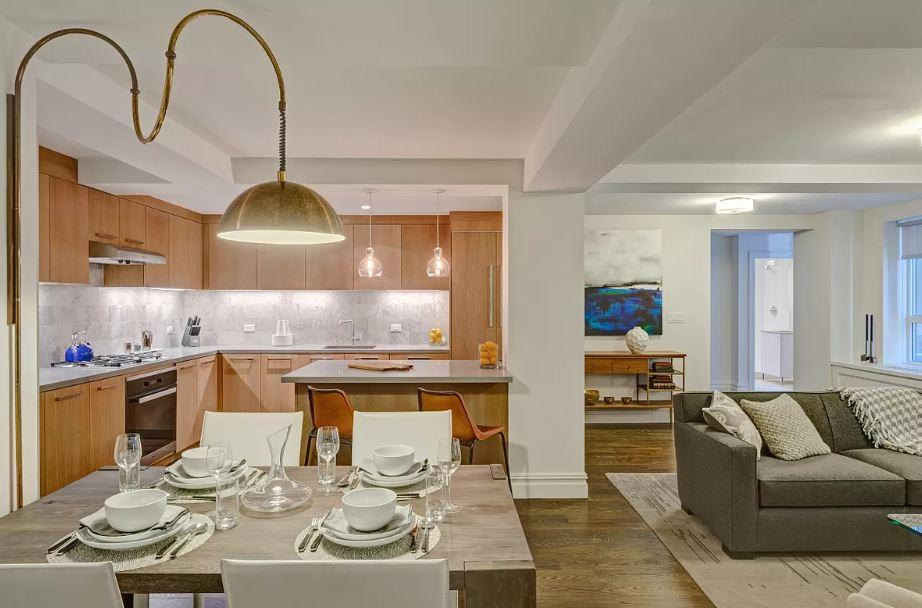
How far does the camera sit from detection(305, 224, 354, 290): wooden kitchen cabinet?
255 inches

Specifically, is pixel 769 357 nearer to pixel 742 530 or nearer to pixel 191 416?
→ pixel 742 530

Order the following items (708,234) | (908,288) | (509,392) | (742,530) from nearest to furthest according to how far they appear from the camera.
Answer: (742,530), (509,392), (908,288), (708,234)

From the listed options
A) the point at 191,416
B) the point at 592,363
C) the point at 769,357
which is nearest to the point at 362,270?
the point at 191,416

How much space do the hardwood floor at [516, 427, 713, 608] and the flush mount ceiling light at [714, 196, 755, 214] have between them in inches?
109

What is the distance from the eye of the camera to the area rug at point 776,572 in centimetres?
266

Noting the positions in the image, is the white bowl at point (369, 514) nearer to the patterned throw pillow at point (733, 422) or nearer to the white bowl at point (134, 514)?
the white bowl at point (134, 514)

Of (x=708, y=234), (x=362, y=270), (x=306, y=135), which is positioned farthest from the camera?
(x=708, y=234)

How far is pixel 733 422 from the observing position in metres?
3.38

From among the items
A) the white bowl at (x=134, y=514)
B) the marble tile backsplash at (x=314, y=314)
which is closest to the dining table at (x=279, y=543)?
the white bowl at (x=134, y=514)

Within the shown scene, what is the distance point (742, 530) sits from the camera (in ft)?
9.98

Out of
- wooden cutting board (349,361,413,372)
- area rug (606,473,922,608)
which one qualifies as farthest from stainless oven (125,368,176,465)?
area rug (606,473,922,608)

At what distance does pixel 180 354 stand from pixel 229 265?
4.48 ft

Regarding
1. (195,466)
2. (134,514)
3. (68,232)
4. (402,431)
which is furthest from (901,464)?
(68,232)

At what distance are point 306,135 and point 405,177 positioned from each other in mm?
838
